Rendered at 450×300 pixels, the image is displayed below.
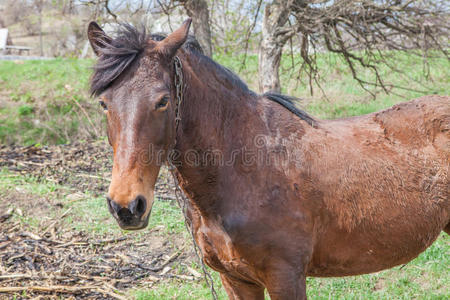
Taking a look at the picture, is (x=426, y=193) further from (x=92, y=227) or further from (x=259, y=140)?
(x=92, y=227)

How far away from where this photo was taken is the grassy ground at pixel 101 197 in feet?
12.8

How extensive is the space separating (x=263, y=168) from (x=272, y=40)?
456 centimetres

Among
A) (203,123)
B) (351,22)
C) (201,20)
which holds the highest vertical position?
(201,20)

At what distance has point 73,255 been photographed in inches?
183

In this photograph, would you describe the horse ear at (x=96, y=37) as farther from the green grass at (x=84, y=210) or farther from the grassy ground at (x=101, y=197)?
the green grass at (x=84, y=210)

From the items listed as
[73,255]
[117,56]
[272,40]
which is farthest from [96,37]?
[272,40]

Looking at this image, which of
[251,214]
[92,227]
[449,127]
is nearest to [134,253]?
[92,227]

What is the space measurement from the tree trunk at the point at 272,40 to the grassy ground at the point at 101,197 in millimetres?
666

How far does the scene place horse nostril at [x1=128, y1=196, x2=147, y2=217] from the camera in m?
1.74

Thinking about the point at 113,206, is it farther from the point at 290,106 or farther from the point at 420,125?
the point at 420,125

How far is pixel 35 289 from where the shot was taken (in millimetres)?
3865

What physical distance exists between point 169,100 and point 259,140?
2.20 feet

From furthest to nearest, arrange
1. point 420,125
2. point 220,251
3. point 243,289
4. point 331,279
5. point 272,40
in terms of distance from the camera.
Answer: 1. point 272,40
2. point 331,279
3. point 420,125
4. point 243,289
5. point 220,251

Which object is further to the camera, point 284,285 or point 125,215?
point 284,285
